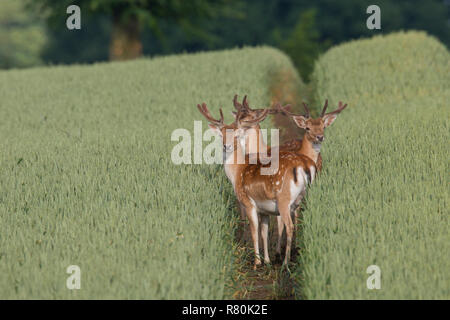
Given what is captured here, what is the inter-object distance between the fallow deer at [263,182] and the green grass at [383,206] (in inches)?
12.1

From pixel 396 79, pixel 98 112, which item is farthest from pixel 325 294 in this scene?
pixel 396 79

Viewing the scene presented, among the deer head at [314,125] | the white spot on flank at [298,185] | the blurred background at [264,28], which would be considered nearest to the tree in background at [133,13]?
the blurred background at [264,28]

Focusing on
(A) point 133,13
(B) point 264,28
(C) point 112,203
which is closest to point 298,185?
(C) point 112,203

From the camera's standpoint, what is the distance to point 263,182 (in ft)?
21.5

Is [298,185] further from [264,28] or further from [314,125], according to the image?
[264,28]

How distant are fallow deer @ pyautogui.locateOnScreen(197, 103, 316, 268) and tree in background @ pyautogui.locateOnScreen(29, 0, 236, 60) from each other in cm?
1799

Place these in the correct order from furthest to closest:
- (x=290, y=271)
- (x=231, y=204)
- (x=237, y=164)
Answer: (x=231, y=204) → (x=237, y=164) → (x=290, y=271)

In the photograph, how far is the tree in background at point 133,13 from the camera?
24522 millimetres

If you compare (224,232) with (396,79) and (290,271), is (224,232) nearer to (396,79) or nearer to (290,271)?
(290,271)

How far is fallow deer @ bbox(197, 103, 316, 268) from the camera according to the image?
6426 mm

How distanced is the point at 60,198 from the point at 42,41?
187 ft

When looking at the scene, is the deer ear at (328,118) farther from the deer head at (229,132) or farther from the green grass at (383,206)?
the deer head at (229,132)

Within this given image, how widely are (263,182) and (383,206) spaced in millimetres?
1317

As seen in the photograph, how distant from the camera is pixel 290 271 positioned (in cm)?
658
